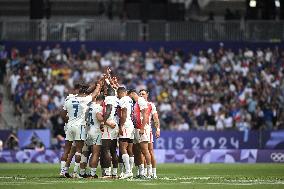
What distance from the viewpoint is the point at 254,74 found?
50.8m

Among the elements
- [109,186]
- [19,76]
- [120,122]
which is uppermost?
[19,76]

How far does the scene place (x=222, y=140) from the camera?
46469 millimetres

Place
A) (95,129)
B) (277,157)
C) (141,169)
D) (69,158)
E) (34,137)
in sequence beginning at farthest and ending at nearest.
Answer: (34,137) → (277,157) → (141,169) → (69,158) → (95,129)

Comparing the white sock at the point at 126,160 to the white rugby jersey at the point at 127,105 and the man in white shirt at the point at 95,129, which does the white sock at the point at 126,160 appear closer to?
the man in white shirt at the point at 95,129

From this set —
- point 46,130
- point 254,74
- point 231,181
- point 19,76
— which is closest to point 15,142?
point 46,130

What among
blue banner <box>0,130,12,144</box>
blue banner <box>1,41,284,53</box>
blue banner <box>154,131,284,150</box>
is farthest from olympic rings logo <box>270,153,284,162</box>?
blue banner <box>0,130,12,144</box>

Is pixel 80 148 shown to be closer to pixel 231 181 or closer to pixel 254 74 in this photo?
pixel 231 181

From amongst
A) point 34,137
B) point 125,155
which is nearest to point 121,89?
point 125,155

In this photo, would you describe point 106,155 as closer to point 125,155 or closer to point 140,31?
point 125,155

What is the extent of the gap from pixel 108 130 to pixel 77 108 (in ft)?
4.24

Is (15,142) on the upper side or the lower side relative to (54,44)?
lower

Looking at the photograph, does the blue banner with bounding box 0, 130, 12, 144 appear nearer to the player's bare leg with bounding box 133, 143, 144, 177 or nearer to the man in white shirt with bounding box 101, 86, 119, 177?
the player's bare leg with bounding box 133, 143, 144, 177

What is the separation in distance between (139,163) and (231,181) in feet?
11.1

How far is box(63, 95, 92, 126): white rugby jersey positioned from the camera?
2867cm
